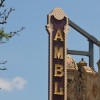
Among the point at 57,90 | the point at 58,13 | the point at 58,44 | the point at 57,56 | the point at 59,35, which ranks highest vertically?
the point at 58,13

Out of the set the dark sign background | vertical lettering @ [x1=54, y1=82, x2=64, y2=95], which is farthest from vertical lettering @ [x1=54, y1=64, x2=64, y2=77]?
vertical lettering @ [x1=54, y1=82, x2=64, y2=95]

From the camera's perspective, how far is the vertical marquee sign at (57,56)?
33.3 metres

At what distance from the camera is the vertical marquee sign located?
33.3 metres

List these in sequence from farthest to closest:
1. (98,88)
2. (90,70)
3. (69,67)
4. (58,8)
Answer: (69,67)
(58,8)
(90,70)
(98,88)

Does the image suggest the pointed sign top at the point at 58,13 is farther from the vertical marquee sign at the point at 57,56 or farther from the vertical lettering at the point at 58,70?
the vertical lettering at the point at 58,70

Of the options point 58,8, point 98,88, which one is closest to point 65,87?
point 98,88

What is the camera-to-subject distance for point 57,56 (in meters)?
33.9

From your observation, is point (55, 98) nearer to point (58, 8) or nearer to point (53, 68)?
point (53, 68)

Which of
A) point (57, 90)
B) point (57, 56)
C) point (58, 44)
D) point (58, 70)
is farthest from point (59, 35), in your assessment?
point (57, 90)

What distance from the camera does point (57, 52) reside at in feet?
112

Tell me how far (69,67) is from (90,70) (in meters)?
7.41

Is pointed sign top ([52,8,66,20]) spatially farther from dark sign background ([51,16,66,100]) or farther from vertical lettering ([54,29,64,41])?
vertical lettering ([54,29,64,41])

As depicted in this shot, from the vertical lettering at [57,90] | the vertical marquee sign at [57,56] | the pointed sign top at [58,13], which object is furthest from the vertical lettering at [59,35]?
the vertical lettering at [57,90]

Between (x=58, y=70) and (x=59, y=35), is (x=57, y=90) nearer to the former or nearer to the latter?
(x=58, y=70)
